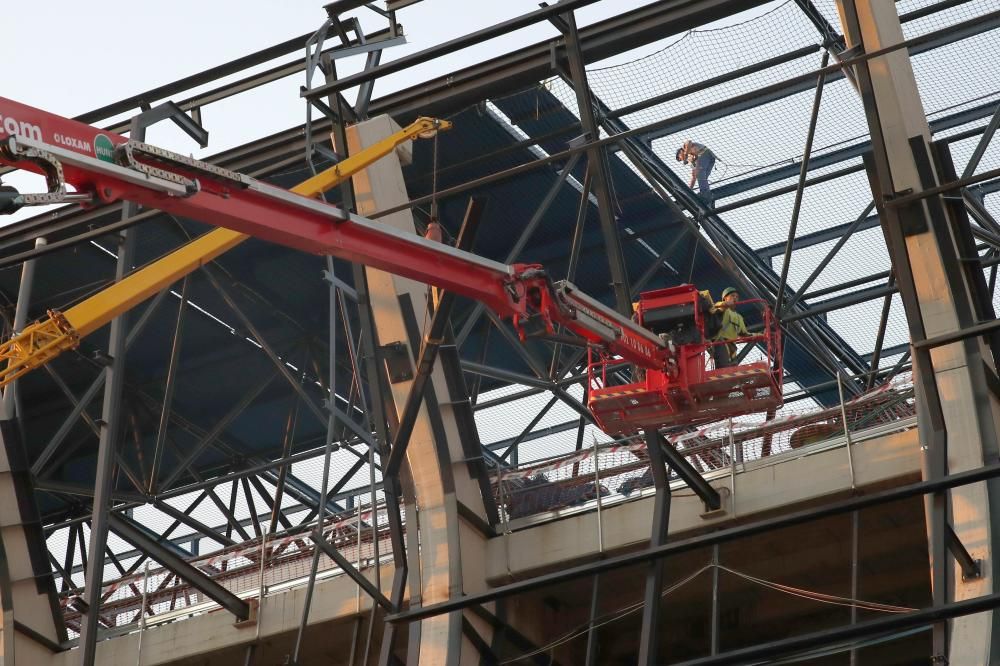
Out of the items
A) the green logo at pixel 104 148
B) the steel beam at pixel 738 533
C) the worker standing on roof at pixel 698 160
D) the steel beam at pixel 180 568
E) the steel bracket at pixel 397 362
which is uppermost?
the worker standing on roof at pixel 698 160

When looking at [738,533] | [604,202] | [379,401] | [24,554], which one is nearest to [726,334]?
[604,202]

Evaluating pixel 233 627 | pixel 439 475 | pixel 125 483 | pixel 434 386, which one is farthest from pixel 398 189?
pixel 125 483

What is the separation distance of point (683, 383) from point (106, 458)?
30.5 feet

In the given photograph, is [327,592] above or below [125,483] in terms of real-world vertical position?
below

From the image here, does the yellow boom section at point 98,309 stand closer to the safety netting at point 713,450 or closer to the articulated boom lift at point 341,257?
the articulated boom lift at point 341,257

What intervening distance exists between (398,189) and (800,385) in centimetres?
1155

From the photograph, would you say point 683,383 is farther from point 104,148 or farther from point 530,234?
point 104,148

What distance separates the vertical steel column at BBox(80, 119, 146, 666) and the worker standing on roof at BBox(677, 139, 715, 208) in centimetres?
910

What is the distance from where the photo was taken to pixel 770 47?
74.7 ft

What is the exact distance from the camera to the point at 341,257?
1684 cm

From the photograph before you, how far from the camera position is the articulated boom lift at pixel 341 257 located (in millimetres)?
14188

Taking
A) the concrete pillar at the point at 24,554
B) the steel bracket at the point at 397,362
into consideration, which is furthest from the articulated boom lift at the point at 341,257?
the concrete pillar at the point at 24,554

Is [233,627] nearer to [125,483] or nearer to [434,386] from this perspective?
[434,386]

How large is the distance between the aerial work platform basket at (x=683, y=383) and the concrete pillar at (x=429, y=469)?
2.89 m
